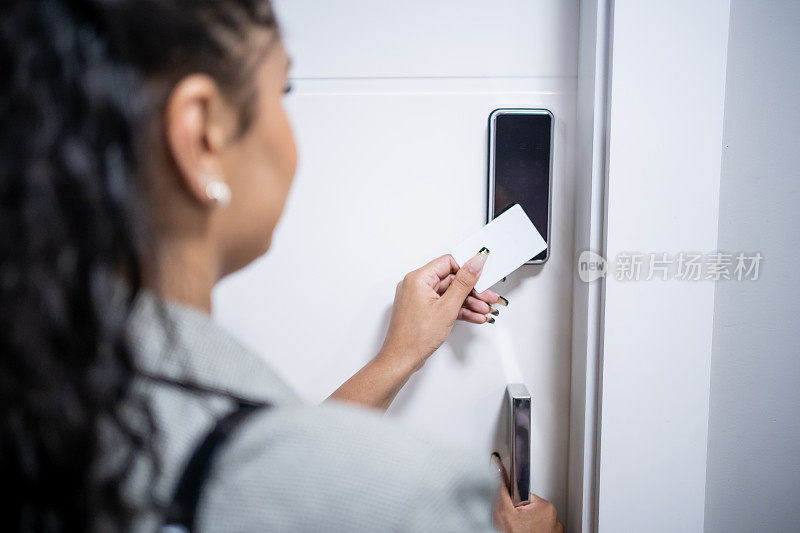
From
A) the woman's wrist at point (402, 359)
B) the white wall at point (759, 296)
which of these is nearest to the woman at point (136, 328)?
the woman's wrist at point (402, 359)

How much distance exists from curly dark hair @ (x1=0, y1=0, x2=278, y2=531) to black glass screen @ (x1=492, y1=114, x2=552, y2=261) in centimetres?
39

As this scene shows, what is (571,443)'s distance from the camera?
2.00 feet

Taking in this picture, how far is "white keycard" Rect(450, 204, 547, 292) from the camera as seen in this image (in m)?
0.57

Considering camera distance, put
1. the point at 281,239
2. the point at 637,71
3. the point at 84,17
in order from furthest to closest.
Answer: the point at 281,239, the point at 637,71, the point at 84,17

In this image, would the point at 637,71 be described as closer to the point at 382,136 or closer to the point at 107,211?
the point at 382,136

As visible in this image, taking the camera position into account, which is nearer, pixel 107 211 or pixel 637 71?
pixel 107 211

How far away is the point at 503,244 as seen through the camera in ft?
1.86

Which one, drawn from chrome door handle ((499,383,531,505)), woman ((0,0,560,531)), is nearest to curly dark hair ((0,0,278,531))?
woman ((0,0,560,531))

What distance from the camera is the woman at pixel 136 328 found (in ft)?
0.74

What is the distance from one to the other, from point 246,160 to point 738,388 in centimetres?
59

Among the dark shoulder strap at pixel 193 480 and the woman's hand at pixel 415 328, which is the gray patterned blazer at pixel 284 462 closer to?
the dark shoulder strap at pixel 193 480

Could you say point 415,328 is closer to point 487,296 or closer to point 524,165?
point 487,296

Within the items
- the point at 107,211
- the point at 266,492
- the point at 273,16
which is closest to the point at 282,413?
the point at 266,492

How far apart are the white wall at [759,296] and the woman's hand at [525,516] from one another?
19 centimetres
